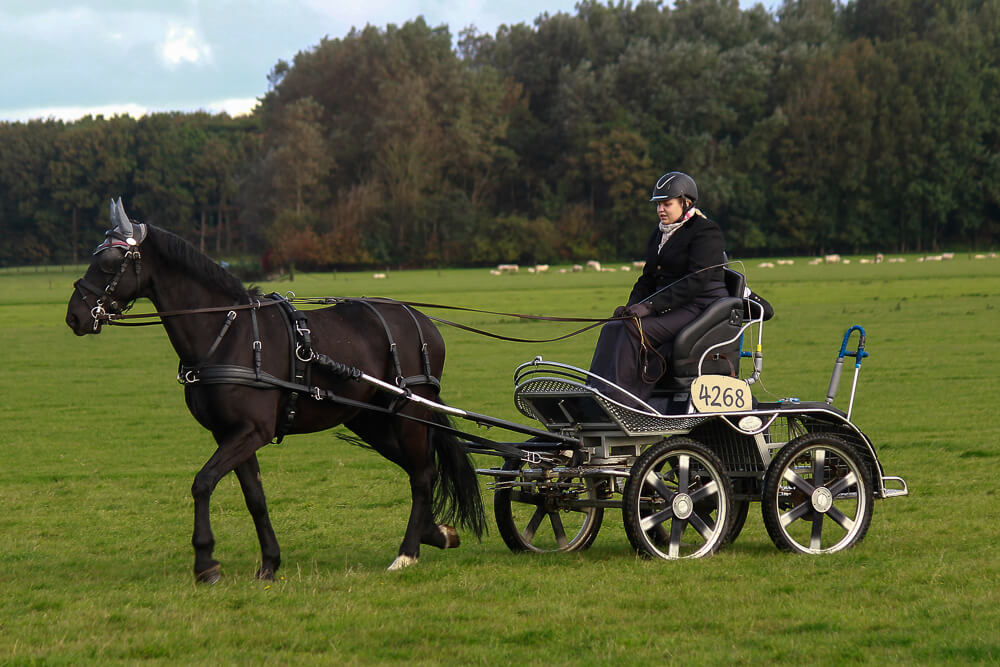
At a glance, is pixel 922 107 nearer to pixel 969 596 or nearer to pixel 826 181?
pixel 826 181

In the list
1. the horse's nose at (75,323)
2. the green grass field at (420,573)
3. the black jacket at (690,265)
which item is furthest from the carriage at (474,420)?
the green grass field at (420,573)

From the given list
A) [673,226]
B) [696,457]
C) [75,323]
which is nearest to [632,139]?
[673,226]

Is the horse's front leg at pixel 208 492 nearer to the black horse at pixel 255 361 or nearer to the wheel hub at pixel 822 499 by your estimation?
the black horse at pixel 255 361

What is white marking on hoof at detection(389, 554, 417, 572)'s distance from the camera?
8.55 meters

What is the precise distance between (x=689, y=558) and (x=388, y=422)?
251 centimetres

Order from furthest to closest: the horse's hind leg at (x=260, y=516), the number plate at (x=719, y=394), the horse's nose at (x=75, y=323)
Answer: the number plate at (x=719, y=394) → the horse's hind leg at (x=260, y=516) → the horse's nose at (x=75, y=323)

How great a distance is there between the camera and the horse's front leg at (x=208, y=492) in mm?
7957

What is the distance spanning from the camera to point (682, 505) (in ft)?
27.5

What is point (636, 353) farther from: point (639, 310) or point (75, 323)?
point (75, 323)

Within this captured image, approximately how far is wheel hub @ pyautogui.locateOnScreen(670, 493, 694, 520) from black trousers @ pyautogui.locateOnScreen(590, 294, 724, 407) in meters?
0.71

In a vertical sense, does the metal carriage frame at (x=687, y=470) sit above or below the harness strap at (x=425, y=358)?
below

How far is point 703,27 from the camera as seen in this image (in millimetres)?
101562

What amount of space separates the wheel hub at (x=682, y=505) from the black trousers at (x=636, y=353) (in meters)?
0.71

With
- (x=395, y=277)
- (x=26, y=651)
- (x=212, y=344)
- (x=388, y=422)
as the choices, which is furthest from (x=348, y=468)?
(x=395, y=277)
